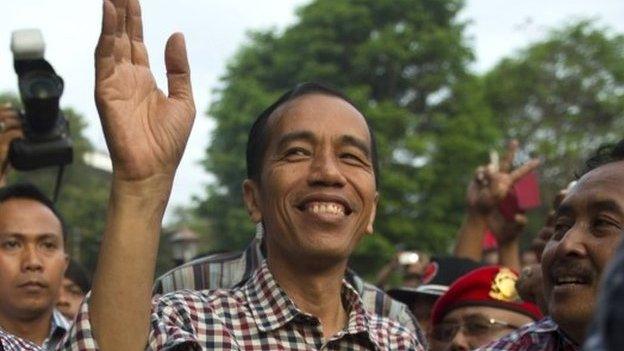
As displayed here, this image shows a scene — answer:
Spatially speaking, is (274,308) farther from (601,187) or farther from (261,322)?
(601,187)

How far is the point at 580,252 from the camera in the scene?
3.71 meters

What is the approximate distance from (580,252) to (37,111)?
12.0ft

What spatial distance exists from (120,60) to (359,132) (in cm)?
79

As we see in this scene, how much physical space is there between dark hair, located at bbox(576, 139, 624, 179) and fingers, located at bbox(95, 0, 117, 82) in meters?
1.33

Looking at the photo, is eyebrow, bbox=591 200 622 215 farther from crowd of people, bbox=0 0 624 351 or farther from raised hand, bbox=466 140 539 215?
raised hand, bbox=466 140 539 215

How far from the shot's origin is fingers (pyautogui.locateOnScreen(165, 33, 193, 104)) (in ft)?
11.8

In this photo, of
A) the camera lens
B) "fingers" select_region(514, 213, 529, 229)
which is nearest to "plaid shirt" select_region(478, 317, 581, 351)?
the camera lens

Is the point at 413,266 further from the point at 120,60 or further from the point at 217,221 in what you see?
the point at 217,221

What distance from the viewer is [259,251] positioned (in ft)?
16.5

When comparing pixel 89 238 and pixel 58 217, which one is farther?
pixel 89 238

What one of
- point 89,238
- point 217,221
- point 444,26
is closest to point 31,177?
point 89,238

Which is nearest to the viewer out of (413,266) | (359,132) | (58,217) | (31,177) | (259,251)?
(359,132)

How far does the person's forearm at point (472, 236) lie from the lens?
760 cm

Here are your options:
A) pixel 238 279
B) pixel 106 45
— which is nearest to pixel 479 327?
pixel 238 279
